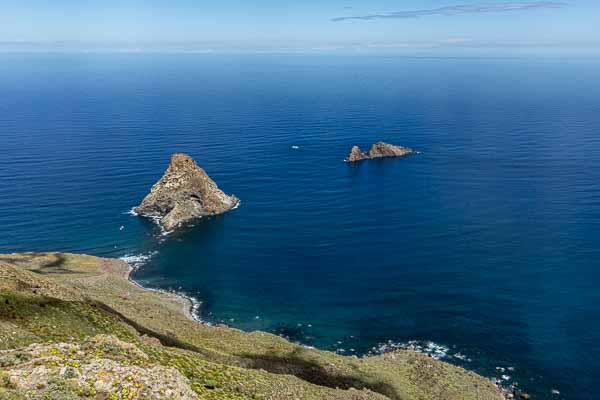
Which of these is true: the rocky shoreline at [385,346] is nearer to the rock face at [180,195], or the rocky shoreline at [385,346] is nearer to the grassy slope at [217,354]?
the grassy slope at [217,354]

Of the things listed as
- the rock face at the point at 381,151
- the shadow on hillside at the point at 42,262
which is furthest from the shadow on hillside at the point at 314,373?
the rock face at the point at 381,151

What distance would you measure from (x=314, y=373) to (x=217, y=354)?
1200cm

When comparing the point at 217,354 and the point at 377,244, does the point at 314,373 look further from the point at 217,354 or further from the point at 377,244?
the point at 377,244

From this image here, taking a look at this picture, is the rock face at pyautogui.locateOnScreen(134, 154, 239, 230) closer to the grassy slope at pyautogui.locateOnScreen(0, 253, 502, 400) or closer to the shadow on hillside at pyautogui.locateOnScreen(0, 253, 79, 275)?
the shadow on hillside at pyautogui.locateOnScreen(0, 253, 79, 275)

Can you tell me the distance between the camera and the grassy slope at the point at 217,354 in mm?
45375

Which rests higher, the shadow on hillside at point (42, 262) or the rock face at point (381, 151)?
the rock face at point (381, 151)

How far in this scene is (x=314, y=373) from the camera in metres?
57.0

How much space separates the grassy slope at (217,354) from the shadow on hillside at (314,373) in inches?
5.0

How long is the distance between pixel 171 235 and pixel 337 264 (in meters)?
46.3

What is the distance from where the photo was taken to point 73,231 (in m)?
120

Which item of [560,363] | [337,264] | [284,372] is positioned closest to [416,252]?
[337,264]

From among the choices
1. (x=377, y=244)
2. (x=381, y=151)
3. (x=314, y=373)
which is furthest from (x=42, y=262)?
(x=381, y=151)

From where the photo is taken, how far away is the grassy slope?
45.4m

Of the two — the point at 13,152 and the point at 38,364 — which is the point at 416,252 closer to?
the point at 38,364
